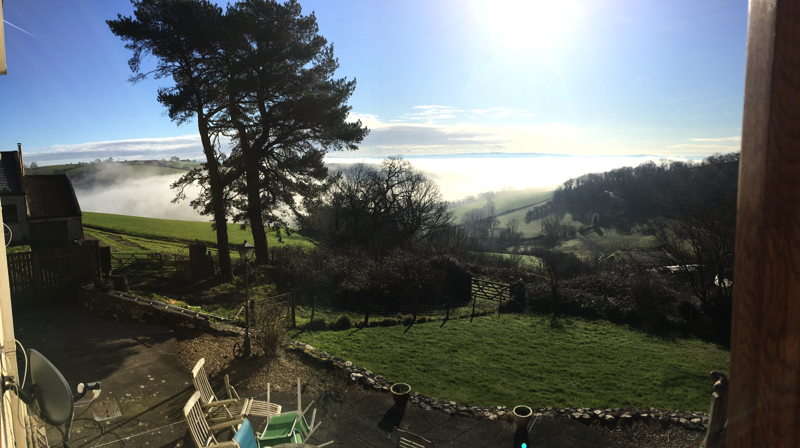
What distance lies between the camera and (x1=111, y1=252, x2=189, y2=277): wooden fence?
14891 millimetres

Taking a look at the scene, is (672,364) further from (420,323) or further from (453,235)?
(453,235)

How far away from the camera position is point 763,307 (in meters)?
0.57

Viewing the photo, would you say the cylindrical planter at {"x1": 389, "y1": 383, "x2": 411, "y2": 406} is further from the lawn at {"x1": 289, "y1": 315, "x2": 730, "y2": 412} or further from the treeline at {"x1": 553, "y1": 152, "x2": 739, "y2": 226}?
the treeline at {"x1": 553, "y1": 152, "x2": 739, "y2": 226}

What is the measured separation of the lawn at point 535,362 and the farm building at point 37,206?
9796 mm

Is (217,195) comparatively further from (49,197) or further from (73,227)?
(49,197)

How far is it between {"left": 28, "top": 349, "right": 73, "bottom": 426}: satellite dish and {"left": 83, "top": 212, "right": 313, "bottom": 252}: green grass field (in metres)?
17.6

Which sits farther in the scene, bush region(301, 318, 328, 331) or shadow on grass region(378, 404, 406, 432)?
bush region(301, 318, 328, 331)

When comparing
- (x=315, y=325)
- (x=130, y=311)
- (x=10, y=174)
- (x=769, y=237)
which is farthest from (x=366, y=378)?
(x=10, y=174)

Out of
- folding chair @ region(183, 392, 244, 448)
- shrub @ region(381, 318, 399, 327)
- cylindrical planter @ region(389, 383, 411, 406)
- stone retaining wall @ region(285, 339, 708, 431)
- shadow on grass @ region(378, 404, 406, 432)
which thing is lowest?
shrub @ region(381, 318, 399, 327)

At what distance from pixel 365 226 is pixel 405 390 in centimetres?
1833

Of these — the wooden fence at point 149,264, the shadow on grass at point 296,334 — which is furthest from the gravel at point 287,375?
the wooden fence at point 149,264

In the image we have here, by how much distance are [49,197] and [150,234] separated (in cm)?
929

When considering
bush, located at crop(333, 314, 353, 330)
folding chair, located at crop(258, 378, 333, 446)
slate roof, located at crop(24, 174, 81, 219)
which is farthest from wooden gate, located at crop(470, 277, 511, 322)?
slate roof, located at crop(24, 174, 81, 219)

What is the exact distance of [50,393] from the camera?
2.66 meters
